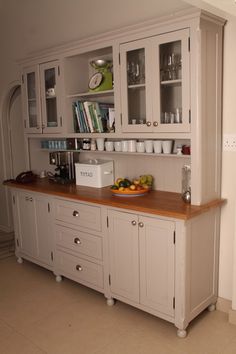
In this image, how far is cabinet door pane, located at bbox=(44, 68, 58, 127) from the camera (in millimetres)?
3473

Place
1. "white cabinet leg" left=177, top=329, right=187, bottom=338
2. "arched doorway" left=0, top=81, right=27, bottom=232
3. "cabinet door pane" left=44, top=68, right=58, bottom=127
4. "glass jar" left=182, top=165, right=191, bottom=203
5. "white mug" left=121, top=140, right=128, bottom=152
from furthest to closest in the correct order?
"arched doorway" left=0, top=81, right=27, bottom=232
"cabinet door pane" left=44, top=68, right=58, bottom=127
"white mug" left=121, top=140, right=128, bottom=152
"glass jar" left=182, top=165, right=191, bottom=203
"white cabinet leg" left=177, top=329, right=187, bottom=338

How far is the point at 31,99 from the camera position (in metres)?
3.78

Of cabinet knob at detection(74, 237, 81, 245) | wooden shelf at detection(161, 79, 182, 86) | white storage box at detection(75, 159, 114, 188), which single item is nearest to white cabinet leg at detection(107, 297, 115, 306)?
cabinet knob at detection(74, 237, 81, 245)

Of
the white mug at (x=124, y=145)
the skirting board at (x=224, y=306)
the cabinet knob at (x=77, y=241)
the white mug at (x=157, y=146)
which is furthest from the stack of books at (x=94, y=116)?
the skirting board at (x=224, y=306)

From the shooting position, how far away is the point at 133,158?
3.18 meters

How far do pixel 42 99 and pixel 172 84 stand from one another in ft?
5.13

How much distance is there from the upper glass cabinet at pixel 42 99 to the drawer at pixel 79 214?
2.56 feet

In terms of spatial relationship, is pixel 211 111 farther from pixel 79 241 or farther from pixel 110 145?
pixel 79 241

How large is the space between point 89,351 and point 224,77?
2.10 m

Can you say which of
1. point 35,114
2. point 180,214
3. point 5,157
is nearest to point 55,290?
point 180,214

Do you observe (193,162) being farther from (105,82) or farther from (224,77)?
(105,82)

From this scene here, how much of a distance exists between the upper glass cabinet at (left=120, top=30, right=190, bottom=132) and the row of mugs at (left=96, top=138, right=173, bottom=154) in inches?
6.7

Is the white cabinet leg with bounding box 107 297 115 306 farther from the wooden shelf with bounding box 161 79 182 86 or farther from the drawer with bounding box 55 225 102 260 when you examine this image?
the wooden shelf with bounding box 161 79 182 86

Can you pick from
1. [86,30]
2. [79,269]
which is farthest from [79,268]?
[86,30]
